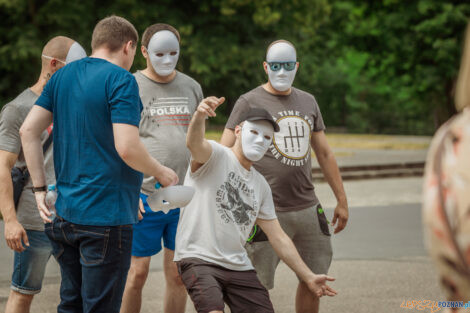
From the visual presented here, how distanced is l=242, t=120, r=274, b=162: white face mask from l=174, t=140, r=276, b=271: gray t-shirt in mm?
98

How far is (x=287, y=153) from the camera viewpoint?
507 cm

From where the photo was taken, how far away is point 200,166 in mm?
4215

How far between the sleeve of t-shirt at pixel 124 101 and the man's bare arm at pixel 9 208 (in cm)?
104

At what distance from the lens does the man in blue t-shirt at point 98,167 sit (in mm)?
3518

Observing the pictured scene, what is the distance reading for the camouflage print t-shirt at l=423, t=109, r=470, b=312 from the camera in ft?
5.50

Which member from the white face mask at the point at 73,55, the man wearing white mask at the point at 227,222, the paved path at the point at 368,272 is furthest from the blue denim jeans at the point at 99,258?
the paved path at the point at 368,272

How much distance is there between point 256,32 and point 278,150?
1189 inches

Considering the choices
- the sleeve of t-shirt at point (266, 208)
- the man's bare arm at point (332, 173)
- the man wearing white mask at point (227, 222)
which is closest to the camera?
the man wearing white mask at point (227, 222)

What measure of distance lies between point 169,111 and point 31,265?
143cm

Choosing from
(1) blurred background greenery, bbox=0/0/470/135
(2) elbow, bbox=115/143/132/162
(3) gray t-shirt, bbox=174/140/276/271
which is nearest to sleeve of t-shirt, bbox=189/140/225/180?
(3) gray t-shirt, bbox=174/140/276/271

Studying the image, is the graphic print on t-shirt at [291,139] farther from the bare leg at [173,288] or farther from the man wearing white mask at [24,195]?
the man wearing white mask at [24,195]

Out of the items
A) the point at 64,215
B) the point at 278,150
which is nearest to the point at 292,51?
the point at 278,150

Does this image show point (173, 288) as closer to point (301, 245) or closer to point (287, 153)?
point (301, 245)

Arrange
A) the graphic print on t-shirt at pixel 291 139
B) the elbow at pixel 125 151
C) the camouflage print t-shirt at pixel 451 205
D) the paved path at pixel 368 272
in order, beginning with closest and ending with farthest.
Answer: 1. the camouflage print t-shirt at pixel 451 205
2. the elbow at pixel 125 151
3. the graphic print on t-shirt at pixel 291 139
4. the paved path at pixel 368 272
